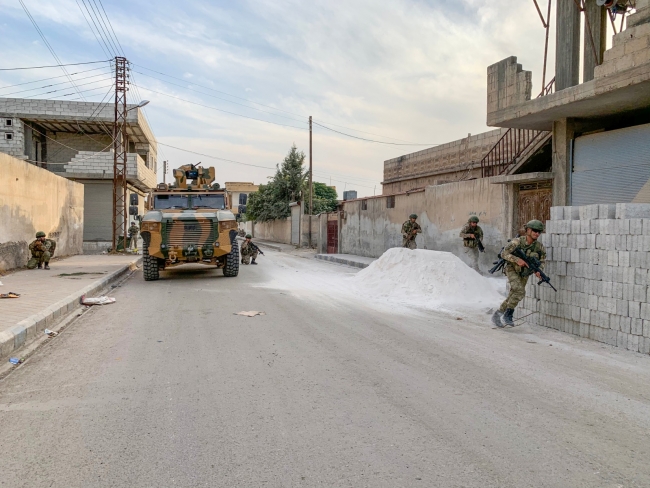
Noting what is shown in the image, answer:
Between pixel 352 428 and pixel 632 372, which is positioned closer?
pixel 352 428

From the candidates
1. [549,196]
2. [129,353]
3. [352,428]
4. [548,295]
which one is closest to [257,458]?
[352,428]

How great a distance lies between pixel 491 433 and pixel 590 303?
3.92 metres

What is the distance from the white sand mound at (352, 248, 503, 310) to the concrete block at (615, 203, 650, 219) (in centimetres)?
327

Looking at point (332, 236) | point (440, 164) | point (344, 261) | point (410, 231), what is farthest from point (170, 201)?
point (440, 164)

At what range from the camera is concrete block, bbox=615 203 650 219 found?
5887 millimetres

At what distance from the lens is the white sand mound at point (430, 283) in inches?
363

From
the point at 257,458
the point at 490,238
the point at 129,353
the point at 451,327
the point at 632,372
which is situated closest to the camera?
the point at 257,458

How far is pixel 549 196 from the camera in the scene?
472 inches

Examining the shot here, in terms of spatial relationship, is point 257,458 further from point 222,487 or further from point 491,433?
point 491,433

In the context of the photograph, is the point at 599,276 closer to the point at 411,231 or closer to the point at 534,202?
the point at 534,202

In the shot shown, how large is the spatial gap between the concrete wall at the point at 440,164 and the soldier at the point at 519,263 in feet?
44.0

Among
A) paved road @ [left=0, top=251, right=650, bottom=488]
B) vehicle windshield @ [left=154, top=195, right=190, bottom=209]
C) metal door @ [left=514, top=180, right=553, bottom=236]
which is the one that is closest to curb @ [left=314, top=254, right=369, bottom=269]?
metal door @ [left=514, top=180, right=553, bottom=236]

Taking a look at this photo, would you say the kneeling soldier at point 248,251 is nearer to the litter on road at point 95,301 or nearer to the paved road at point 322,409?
the litter on road at point 95,301

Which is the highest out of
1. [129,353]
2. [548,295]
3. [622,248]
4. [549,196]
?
[549,196]
